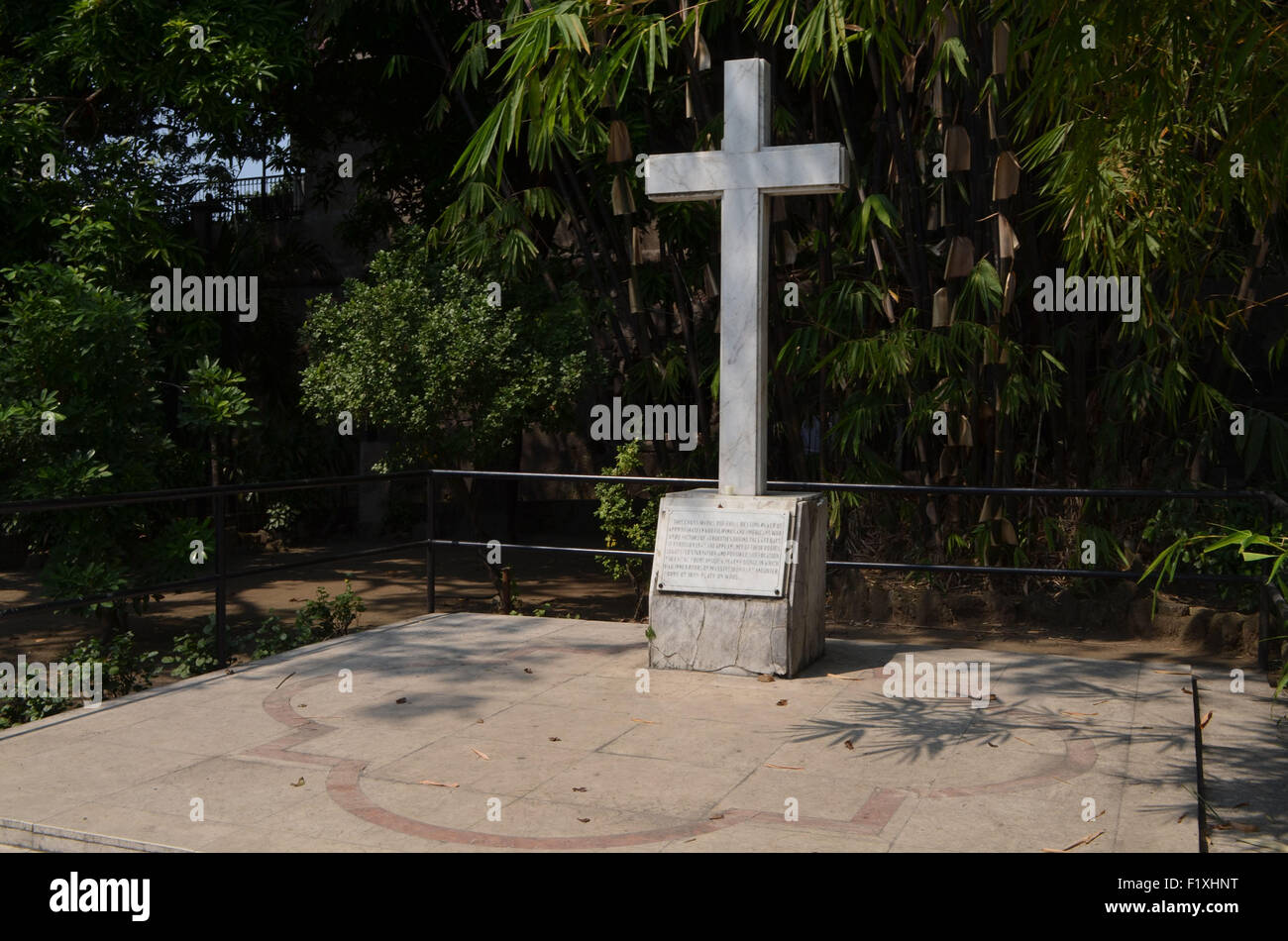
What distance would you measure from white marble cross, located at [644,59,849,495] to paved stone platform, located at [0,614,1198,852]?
1.35m

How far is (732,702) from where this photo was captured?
6.14m

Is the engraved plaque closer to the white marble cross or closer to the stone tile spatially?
the white marble cross

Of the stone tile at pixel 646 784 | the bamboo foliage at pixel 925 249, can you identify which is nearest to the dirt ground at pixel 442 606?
the bamboo foliage at pixel 925 249

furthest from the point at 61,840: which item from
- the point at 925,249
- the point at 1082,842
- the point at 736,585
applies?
the point at 925,249

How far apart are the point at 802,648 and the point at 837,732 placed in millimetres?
1261

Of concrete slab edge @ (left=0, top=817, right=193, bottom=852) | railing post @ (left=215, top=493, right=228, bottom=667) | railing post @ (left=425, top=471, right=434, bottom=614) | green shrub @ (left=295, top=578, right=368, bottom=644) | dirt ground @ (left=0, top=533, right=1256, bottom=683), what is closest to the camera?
concrete slab edge @ (left=0, top=817, right=193, bottom=852)

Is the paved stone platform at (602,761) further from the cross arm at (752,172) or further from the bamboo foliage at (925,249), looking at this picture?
the cross arm at (752,172)

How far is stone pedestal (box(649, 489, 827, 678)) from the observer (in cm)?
664

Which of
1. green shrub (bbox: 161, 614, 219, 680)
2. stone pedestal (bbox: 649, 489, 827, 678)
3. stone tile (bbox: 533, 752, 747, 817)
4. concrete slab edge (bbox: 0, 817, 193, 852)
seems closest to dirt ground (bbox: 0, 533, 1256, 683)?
green shrub (bbox: 161, 614, 219, 680)

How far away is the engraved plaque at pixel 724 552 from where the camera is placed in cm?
669

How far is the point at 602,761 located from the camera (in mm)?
5152

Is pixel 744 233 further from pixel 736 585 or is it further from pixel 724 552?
pixel 736 585

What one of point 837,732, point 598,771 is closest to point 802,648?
point 837,732

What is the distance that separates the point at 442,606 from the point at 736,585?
560 cm
